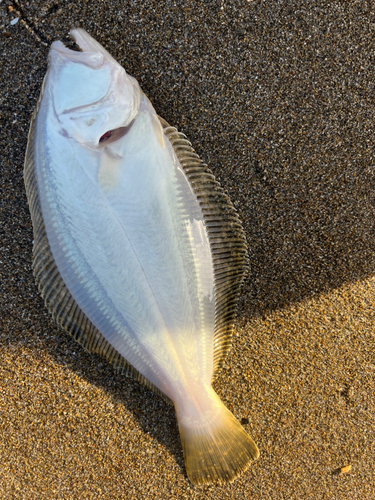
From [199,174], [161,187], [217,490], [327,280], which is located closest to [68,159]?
[161,187]

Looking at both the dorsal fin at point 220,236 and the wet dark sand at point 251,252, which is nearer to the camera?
the dorsal fin at point 220,236

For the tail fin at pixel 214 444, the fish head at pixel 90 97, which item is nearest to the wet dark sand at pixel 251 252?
the tail fin at pixel 214 444

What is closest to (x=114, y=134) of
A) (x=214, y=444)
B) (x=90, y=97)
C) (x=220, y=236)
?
(x=90, y=97)

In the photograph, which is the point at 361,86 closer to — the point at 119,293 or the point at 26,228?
the point at 119,293

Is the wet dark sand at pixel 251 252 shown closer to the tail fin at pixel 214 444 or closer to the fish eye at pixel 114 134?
the tail fin at pixel 214 444

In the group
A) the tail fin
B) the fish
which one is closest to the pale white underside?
the fish

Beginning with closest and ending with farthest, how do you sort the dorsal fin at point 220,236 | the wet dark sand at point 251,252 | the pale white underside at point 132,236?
the pale white underside at point 132,236, the dorsal fin at point 220,236, the wet dark sand at point 251,252

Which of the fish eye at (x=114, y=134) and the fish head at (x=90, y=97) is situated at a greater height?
the fish head at (x=90, y=97)

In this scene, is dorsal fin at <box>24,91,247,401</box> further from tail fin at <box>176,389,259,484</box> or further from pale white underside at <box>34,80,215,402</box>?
tail fin at <box>176,389,259,484</box>
